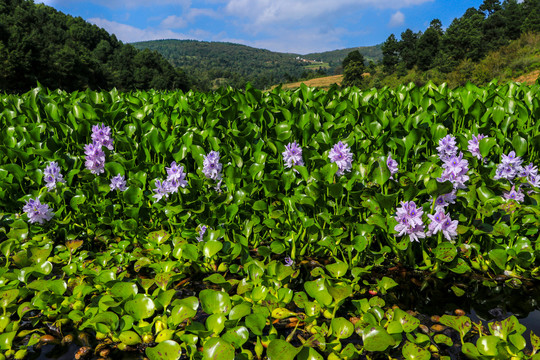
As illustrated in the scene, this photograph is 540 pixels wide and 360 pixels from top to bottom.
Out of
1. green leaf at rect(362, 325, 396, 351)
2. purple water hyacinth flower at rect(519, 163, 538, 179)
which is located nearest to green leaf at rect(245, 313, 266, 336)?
green leaf at rect(362, 325, 396, 351)

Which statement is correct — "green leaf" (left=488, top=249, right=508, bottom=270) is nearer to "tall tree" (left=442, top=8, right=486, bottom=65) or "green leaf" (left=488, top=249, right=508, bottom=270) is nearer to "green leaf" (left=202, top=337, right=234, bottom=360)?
"green leaf" (left=202, top=337, right=234, bottom=360)

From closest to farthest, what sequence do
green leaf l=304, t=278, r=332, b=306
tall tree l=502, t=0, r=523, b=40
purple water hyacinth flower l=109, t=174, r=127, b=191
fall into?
green leaf l=304, t=278, r=332, b=306 → purple water hyacinth flower l=109, t=174, r=127, b=191 → tall tree l=502, t=0, r=523, b=40

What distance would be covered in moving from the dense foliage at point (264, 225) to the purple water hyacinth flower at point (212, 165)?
2 cm

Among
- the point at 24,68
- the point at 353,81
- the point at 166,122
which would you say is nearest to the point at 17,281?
the point at 166,122

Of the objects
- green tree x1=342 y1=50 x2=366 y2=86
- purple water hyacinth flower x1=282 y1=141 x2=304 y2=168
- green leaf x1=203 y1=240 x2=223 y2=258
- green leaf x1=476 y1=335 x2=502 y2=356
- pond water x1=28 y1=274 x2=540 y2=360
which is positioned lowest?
pond water x1=28 y1=274 x2=540 y2=360

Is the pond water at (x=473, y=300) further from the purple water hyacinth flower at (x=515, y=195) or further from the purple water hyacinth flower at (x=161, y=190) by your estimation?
the purple water hyacinth flower at (x=161, y=190)

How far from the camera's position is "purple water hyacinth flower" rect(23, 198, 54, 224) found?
10.0ft

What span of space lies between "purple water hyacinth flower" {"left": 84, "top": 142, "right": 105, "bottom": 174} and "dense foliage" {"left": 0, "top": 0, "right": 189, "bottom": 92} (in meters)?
22.8

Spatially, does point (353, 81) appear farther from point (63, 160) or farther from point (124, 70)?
point (63, 160)

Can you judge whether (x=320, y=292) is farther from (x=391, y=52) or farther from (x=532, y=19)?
(x=391, y=52)

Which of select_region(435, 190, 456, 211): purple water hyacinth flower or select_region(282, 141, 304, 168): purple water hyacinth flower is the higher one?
select_region(282, 141, 304, 168): purple water hyacinth flower

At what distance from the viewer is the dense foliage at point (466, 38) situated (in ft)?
185

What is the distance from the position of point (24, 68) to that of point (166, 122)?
2213 inches

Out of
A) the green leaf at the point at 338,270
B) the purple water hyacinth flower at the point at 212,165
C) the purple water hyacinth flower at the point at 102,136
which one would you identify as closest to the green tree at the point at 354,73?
the purple water hyacinth flower at the point at 102,136
